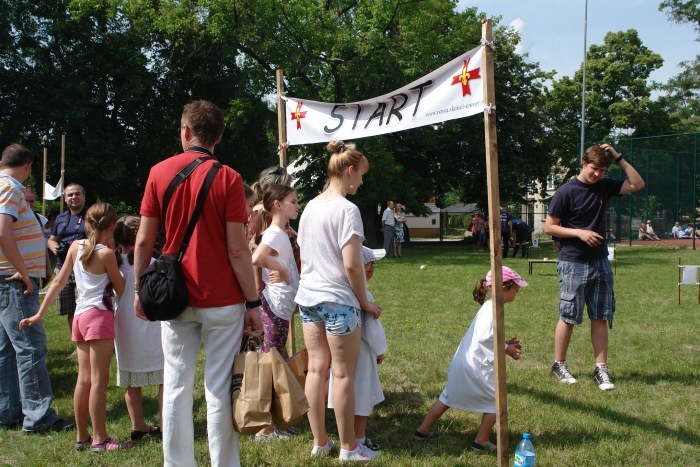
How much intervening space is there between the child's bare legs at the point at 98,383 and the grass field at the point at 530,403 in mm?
187

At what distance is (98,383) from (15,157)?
1680mm

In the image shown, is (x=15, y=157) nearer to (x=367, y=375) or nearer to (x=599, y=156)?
(x=367, y=375)

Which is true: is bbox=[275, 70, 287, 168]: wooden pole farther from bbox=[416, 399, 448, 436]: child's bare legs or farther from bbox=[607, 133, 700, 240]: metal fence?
bbox=[607, 133, 700, 240]: metal fence

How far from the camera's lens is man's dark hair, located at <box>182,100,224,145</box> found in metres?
Result: 3.18

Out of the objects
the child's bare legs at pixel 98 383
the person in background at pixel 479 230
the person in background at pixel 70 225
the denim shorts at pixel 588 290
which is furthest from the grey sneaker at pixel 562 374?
the person in background at pixel 479 230

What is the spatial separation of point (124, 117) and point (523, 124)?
18.9 metres

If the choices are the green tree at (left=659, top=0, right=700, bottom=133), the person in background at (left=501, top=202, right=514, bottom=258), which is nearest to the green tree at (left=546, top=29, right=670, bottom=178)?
the green tree at (left=659, top=0, right=700, bottom=133)

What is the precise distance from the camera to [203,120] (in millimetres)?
3178

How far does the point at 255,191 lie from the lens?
4.82 metres

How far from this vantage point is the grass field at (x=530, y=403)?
155 inches

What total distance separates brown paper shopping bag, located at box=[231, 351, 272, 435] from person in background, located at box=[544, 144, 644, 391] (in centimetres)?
321

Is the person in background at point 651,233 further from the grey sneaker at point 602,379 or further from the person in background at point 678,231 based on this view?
the grey sneaker at point 602,379

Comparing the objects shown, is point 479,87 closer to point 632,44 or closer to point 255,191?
point 255,191

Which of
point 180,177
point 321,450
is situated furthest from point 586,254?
point 180,177
